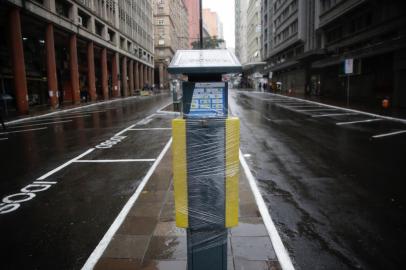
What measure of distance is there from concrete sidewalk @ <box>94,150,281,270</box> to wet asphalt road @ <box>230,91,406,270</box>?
0.37m

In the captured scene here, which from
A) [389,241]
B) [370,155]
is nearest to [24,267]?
[389,241]

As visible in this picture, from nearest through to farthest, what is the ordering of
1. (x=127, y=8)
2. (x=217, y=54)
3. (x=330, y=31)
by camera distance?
(x=217, y=54) → (x=330, y=31) → (x=127, y=8)

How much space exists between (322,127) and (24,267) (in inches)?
560

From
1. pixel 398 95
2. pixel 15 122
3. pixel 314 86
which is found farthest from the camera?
pixel 314 86

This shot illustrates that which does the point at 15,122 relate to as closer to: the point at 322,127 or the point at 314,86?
the point at 322,127

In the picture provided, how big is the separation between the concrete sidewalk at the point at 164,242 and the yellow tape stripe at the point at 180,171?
82 cm

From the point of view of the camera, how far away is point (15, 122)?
69.5 feet

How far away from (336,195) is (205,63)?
428cm

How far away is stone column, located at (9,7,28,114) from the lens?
2516 cm

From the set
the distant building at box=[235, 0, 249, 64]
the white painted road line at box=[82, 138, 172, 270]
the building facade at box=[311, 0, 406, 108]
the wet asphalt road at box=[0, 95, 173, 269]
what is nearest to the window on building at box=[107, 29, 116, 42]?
the building facade at box=[311, 0, 406, 108]

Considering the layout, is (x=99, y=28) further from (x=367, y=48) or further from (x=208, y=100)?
(x=208, y=100)

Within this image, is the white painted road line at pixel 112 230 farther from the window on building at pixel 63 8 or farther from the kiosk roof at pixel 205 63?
the window on building at pixel 63 8

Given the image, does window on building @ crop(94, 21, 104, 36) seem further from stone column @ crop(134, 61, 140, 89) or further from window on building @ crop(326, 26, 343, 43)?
window on building @ crop(326, 26, 343, 43)

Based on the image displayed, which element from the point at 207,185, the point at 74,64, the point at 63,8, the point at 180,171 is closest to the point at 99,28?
the point at 63,8
